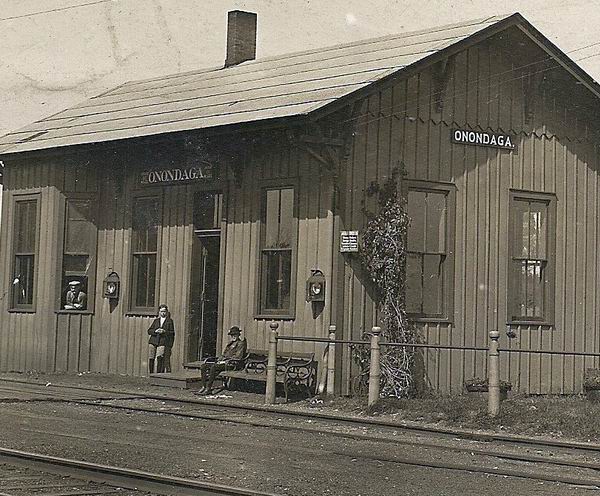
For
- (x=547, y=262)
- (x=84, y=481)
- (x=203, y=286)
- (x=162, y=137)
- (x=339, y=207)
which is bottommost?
(x=84, y=481)

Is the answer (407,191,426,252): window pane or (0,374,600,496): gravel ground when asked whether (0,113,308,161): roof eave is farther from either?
(0,374,600,496): gravel ground

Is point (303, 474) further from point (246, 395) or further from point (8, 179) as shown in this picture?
point (8, 179)

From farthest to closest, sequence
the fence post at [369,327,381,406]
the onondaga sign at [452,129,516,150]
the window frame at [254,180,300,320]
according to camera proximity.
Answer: the onondaga sign at [452,129,516,150] < the window frame at [254,180,300,320] < the fence post at [369,327,381,406]

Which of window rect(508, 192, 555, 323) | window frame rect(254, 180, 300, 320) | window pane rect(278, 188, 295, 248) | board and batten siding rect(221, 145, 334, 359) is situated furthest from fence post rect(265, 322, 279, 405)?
window rect(508, 192, 555, 323)

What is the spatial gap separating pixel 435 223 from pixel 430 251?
0.44 meters

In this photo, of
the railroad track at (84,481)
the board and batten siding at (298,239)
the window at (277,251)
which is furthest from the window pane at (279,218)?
the railroad track at (84,481)

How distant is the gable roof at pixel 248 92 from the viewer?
18.1 m

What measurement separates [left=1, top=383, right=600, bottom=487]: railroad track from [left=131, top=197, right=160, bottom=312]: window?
300cm

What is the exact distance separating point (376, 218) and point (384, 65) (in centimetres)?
241

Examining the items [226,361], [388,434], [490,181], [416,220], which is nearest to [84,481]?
[388,434]

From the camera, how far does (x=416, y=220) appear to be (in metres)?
18.4

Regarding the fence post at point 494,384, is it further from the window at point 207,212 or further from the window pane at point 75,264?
the window pane at point 75,264

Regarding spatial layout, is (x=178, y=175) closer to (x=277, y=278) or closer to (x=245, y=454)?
(x=277, y=278)

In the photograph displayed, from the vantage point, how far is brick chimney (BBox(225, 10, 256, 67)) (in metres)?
24.1
